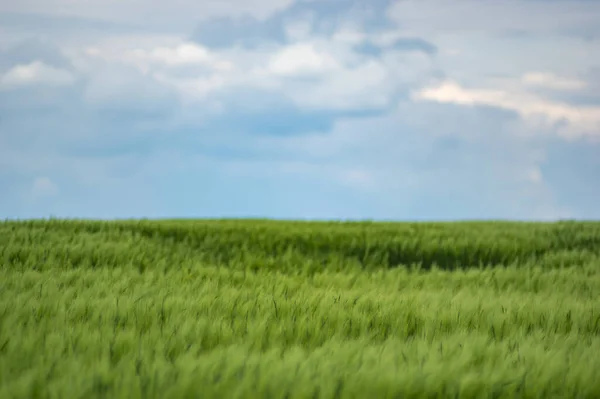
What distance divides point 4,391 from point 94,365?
0.42 m

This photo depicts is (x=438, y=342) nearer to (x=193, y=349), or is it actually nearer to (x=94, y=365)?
(x=193, y=349)

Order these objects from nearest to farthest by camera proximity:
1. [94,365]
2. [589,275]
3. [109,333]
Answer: [94,365] < [109,333] < [589,275]

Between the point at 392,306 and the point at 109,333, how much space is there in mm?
2369

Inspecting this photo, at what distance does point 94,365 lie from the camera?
2.84 meters

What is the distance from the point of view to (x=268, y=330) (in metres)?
3.94

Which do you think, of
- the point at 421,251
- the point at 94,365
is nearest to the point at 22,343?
the point at 94,365

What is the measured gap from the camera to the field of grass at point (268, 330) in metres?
2.71

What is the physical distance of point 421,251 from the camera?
10703 mm

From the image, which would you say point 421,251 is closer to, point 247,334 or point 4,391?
point 247,334

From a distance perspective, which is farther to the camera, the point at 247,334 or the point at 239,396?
the point at 247,334

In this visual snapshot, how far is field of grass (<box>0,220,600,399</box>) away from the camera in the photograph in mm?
2705

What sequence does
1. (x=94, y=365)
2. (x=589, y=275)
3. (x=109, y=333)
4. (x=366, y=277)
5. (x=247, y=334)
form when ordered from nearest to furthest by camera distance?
1. (x=94, y=365)
2. (x=109, y=333)
3. (x=247, y=334)
4. (x=366, y=277)
5. (x=589, y=275)

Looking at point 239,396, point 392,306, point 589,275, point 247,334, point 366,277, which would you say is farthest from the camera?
point 589,275

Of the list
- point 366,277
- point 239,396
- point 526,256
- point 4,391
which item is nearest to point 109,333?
point 4,391
